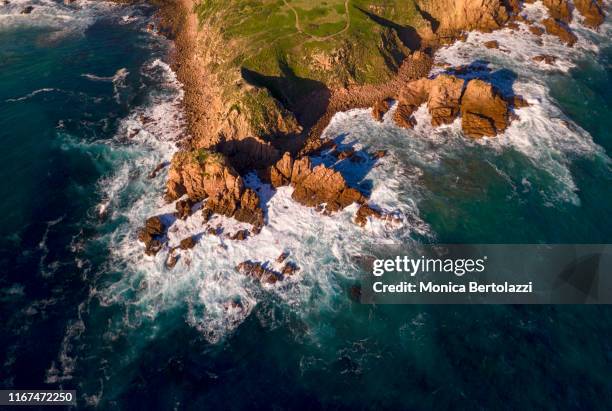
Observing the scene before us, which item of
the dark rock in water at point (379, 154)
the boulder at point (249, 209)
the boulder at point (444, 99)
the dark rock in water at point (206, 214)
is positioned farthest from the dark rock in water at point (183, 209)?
the boulder at point (444, 99)

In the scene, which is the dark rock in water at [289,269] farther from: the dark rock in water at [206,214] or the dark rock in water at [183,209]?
the dark rock in water at [183,209]

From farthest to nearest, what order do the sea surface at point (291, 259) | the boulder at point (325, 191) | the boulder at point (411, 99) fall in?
the boulder at point (411, 99) < the boulder at point (325, 191) < the sea surface at point (291, 259)

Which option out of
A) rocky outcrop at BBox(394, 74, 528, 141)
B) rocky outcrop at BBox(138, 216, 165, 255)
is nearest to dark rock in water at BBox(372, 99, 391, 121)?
rocky outcrop at BBox(394, 74, 528, 141)

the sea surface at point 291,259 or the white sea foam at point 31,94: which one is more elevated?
the white sea foam at point 31,94

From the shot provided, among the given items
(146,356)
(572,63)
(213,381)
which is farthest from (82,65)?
(572,63)

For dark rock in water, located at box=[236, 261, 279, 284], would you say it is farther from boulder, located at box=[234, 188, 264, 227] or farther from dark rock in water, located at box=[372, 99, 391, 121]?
dark rock in water, located at box=[372, 99, 391, 121]

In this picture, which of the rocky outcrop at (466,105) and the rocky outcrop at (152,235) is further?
the rocky outcrop at (466,105)

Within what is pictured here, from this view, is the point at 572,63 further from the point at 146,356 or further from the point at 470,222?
the point at 146,356

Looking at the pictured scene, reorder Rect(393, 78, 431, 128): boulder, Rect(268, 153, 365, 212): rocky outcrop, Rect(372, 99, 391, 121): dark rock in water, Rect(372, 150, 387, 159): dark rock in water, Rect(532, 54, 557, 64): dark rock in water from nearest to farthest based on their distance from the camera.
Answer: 1. Rect(268, 153, 365, 212): rocky outcrop
2. Rect(372, 150, 387, 159): dark rock in water
3. Rect(393, 78, 431, 128): boulder
4. Rect(372, 99, 391, 121): dark rock in water
5. Rect(532, 54, 557, 64): dark rock in water
